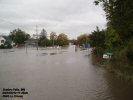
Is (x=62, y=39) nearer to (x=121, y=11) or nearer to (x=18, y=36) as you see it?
(x=18, y=36)

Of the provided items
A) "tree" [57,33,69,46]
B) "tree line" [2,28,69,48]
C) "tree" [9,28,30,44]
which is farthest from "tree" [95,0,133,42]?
"tree" [57,33,69,46]

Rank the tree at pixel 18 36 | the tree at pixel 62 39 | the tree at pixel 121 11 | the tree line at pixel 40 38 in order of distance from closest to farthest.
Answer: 1. the tree at pixel 121 11
2. the tree line at pixel 40 38
3. the tree at pixel 18 36
4. the tree at pixel 62 39

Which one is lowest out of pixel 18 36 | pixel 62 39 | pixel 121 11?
pixel 121 11

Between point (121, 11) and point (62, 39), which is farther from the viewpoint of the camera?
point (62, 39)

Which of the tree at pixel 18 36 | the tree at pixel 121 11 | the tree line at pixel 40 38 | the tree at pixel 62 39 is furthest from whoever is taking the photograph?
the tree at pixel 62 39

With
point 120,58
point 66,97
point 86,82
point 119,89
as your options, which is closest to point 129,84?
point 119,89

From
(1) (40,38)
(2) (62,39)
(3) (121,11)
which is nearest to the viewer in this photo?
(3) (121,11)

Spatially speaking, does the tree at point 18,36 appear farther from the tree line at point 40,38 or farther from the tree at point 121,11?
the tree at point 121,11

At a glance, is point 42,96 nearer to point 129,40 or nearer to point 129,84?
point 129,84

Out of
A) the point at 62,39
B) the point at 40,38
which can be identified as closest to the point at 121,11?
the point at 40,38

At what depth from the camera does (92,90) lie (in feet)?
52.0

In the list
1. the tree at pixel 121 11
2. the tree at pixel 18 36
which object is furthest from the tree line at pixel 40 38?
the tree at pixel 121 11

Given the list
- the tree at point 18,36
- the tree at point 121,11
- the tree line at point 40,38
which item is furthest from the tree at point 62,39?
the tree at point 121,11

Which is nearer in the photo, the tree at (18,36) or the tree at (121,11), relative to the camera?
the tree at (121,11)
